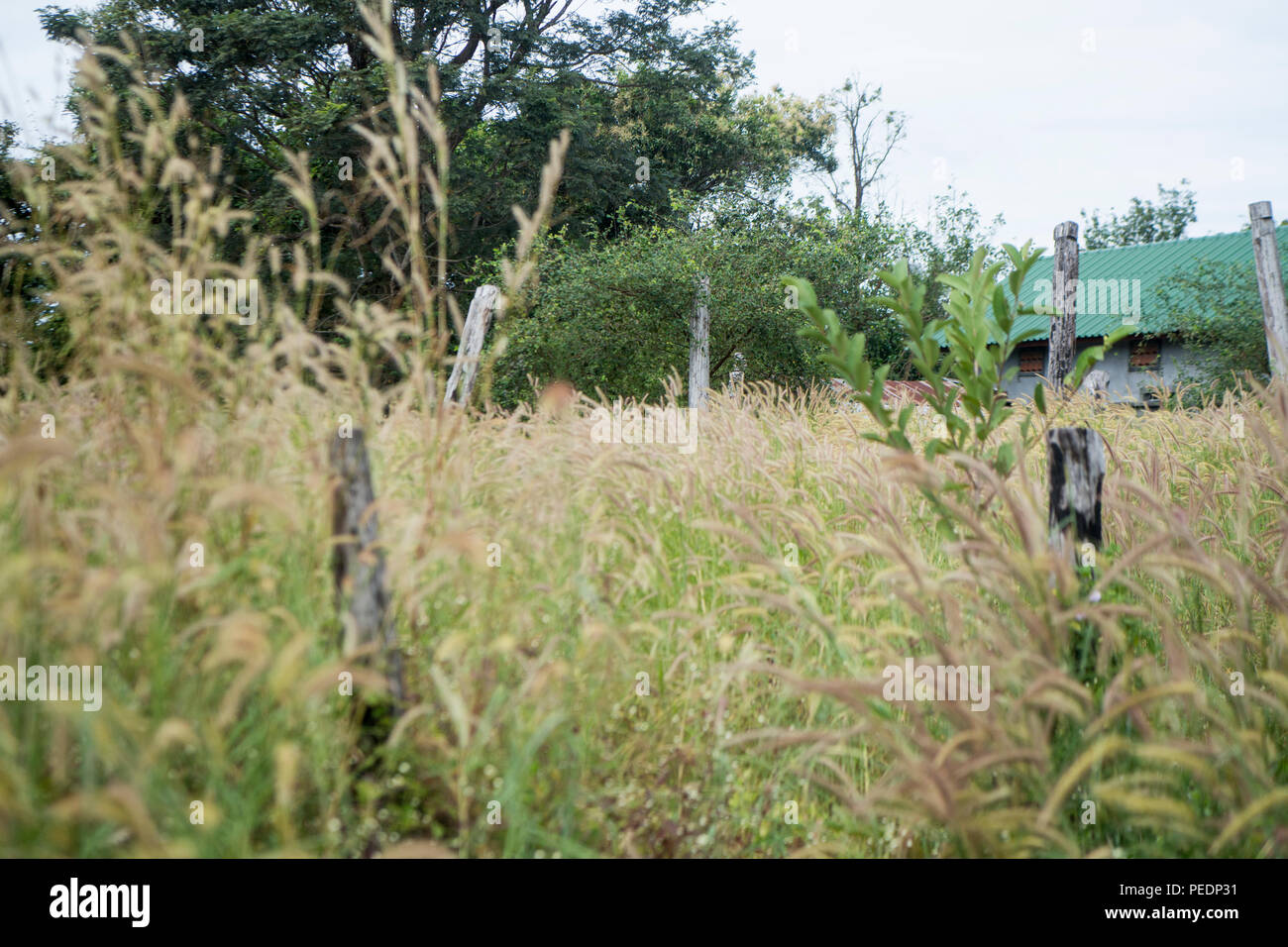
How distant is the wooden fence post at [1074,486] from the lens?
2.79 metres

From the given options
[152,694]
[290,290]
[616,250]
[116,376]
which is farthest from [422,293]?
[290,290]

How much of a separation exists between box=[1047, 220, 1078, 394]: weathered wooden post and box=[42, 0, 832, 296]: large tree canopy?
Result: 297 inches

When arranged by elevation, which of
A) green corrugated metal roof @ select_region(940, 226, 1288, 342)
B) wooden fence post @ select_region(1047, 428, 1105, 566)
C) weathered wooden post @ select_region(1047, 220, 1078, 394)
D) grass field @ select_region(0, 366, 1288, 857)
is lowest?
grass field @ select_region(0, 366, 1288, 857)

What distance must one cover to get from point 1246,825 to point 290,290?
15.9m

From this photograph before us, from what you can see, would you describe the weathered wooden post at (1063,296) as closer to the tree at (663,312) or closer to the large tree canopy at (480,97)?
the tree at (663,312)

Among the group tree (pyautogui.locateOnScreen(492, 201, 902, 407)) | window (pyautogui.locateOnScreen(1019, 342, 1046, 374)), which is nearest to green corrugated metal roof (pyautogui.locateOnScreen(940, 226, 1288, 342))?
window (pyautogui.locateOnScreen(1019, 342, 1046, 374))

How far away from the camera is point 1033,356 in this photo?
27.5m

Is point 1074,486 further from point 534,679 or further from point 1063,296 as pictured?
point 1063,296

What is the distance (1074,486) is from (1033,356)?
90.1ft

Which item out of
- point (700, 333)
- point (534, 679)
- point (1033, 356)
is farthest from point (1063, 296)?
point (1033, 356)

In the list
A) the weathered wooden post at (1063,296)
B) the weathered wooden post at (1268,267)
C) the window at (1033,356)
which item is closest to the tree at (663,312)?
the weathered wooden post at (1063,296)

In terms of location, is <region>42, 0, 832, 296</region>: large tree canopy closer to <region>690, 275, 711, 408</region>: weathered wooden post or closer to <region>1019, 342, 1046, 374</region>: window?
<region>690, 275, 711, 408</region>: weathered wooden post

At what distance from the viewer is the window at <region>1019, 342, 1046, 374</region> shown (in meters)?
Result: 27.0
